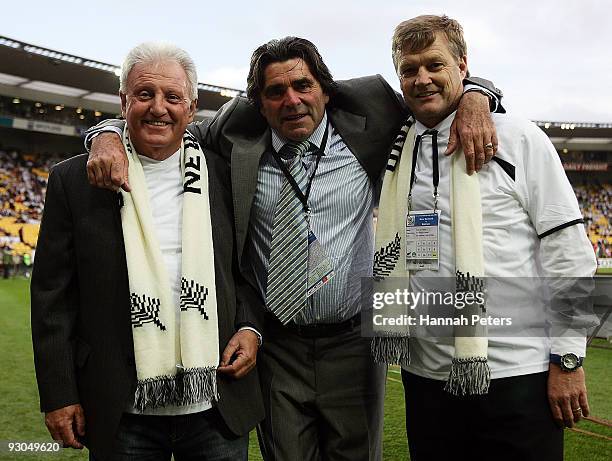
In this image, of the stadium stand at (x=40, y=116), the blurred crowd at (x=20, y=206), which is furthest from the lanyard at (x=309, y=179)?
the stadium stand at (x=40, y=116)

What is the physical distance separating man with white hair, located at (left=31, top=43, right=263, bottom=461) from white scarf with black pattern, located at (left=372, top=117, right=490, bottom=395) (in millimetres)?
560

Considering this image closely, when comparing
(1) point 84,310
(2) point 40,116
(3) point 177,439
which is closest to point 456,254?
(3) point 177,439

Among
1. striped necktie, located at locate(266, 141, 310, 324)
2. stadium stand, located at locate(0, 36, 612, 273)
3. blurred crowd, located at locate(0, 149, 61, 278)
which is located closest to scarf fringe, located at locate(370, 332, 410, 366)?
striped necktie, located at locate(266, 141, 310, 324)

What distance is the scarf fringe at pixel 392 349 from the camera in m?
2.10

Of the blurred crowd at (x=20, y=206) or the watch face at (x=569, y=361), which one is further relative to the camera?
the blurred crowd at (x=20, y=206)

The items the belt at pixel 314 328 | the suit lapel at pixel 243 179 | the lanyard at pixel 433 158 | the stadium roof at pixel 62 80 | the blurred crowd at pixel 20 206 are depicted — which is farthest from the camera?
the stadium roof at pixel 62 80

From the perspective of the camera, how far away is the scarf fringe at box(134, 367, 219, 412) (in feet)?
5.87

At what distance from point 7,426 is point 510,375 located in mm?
4082

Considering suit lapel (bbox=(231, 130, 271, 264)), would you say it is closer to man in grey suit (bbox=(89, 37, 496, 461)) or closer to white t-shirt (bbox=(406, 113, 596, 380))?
man in grey suit (bbox=(89, 37, 496, 461))

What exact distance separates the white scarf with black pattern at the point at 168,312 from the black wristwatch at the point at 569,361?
3.58ft

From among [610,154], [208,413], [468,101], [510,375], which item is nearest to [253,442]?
[208,413]

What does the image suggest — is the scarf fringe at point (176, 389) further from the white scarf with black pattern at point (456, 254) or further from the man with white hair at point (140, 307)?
the white scarf with black pattern at point (456, 254)

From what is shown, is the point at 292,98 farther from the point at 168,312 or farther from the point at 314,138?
the point at 168,312

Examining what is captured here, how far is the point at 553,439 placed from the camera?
1.88 m
